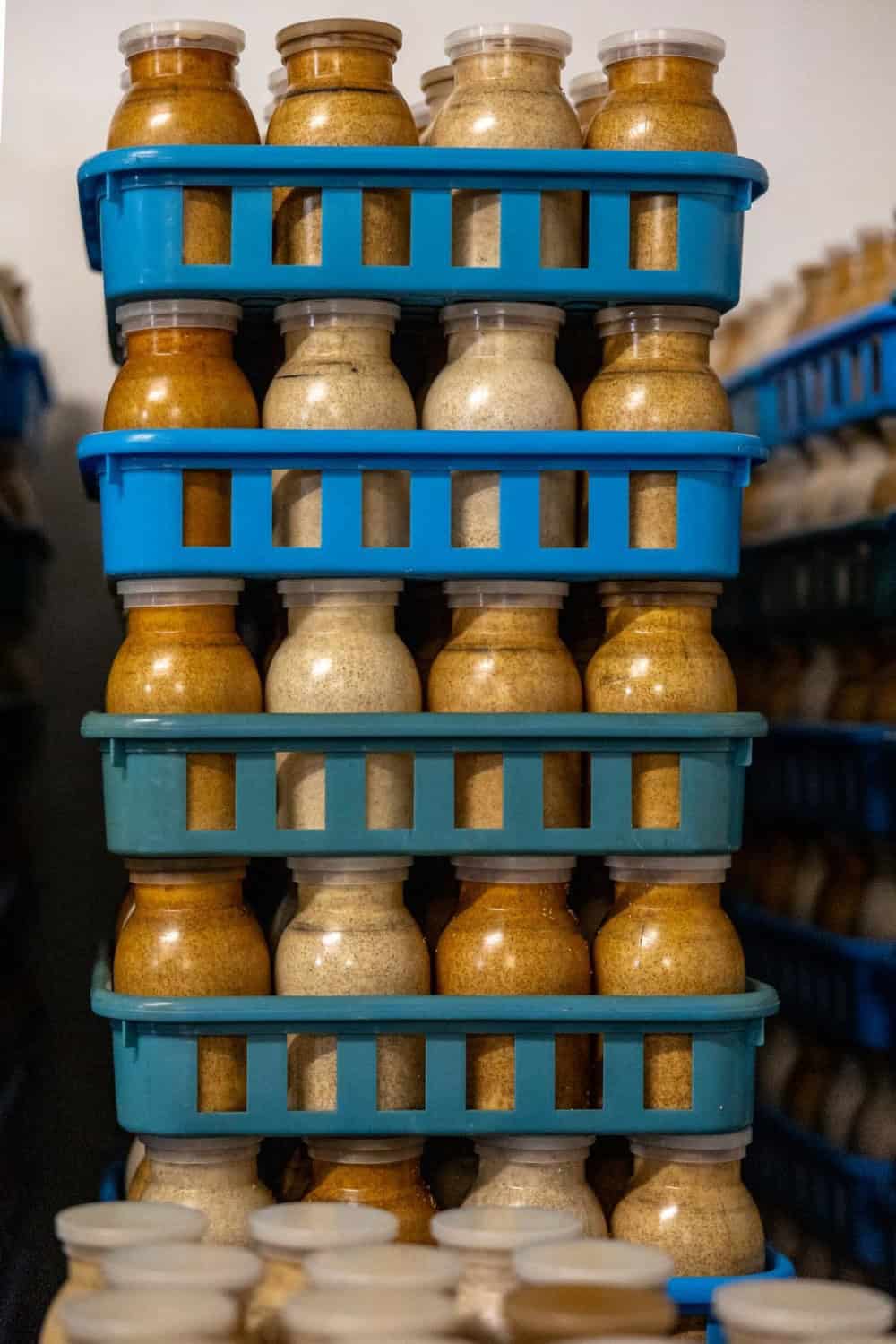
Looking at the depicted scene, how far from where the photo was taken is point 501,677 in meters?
1.56

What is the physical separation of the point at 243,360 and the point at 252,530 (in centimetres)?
30

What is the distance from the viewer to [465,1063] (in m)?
1.54

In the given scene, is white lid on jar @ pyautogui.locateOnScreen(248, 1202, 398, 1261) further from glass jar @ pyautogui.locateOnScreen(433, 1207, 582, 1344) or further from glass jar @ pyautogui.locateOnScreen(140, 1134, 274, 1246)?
glass jar @ pyautogui.locateOnScreen(140, 1134, 274, 1246)

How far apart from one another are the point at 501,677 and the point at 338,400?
28cm

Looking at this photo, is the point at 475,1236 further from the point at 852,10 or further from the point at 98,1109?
the point at 852,10

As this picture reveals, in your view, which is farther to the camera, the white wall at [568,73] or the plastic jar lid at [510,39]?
the white wall at [568,73]

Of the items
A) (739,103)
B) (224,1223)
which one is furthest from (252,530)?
(739,103)

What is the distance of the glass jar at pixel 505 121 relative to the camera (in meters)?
1.57

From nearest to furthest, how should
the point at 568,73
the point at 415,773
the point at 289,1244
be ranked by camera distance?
the point at 289,1244, the point at 415,773, the point at 568,73

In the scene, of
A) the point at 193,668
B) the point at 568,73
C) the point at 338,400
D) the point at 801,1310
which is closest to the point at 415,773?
the point at 193,668

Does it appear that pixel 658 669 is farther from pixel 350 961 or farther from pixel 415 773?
pixel 350 961

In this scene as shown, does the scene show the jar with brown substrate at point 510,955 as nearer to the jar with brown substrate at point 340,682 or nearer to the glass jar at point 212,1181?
the jar with brown substrate at point 340,682

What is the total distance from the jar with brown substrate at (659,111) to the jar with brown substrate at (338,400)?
24 centimetres

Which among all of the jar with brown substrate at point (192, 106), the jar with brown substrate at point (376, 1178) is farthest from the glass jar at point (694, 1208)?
the jar with brown substrate at point (192, 106)
